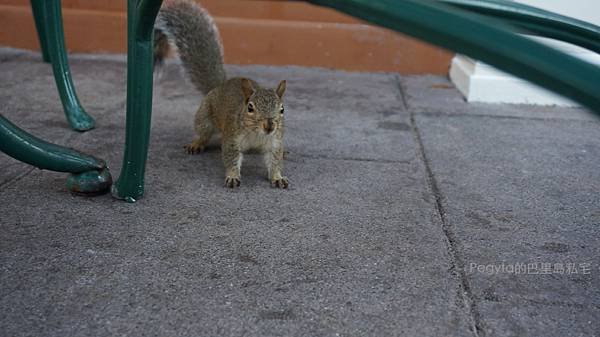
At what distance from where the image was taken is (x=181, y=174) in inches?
114

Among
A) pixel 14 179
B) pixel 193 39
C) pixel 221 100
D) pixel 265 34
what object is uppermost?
pixel 193 39

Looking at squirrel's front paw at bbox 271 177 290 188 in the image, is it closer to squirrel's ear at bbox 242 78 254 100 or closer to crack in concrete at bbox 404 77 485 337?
squirrel's ear at bbox 242 78 254 100

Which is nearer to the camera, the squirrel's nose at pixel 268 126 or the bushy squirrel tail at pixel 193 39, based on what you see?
the squirrel's nose at pixel 268 126

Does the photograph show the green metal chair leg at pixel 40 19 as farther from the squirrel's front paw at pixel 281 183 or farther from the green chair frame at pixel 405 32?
the squirrel's front paw at pixel 281 183

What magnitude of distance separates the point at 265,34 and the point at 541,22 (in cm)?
325

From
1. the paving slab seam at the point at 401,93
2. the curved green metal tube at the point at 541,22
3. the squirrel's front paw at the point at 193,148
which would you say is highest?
the curved green metal tube at the point at 541,22

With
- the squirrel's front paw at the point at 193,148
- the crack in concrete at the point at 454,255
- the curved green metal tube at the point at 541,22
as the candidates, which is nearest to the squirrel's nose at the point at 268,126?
the squirrel's front paw at the point at 193,148

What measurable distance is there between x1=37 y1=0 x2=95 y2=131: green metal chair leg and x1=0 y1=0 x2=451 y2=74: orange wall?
161cm

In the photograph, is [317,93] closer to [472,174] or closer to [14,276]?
[472,174]

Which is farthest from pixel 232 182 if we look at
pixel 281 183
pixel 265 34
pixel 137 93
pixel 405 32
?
pixel 265 34

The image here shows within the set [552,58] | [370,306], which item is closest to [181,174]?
[370,306]

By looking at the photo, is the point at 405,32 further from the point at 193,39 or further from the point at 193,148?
the point at 193,39

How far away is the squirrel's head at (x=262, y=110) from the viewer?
8.93 ft

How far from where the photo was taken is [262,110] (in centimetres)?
276
